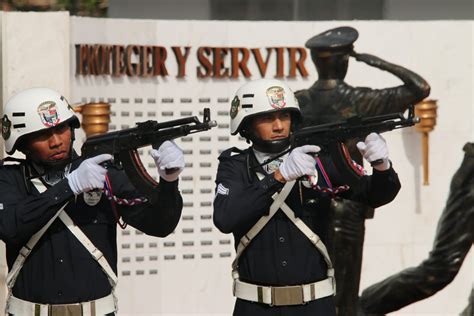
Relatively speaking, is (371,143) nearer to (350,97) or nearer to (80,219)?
(80,219)

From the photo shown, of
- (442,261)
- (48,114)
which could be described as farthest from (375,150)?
(442,261)

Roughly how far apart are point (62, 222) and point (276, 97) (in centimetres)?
139

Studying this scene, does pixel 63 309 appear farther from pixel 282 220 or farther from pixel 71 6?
pixel 71 6

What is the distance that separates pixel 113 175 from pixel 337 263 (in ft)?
15.3

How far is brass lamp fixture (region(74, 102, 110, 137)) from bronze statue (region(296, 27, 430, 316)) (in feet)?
5.08

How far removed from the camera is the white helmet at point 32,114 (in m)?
8.81

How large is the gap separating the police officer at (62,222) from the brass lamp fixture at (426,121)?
5949mm

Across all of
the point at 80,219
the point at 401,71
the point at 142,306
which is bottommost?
the point at 142,306

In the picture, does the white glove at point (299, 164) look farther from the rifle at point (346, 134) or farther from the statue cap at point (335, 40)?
the statue cap at point (335, 40)

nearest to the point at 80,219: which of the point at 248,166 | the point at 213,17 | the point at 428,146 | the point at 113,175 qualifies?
the point at 113,175

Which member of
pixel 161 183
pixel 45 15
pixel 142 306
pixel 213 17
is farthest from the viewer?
pixel 213 17

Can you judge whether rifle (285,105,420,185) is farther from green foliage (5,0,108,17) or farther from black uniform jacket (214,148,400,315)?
green foliage (5,0,108,17)

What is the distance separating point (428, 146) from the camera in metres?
14.5

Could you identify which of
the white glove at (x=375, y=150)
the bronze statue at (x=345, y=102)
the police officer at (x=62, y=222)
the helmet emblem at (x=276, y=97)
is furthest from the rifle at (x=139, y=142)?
the bronze statue at (x=345, y=102)
